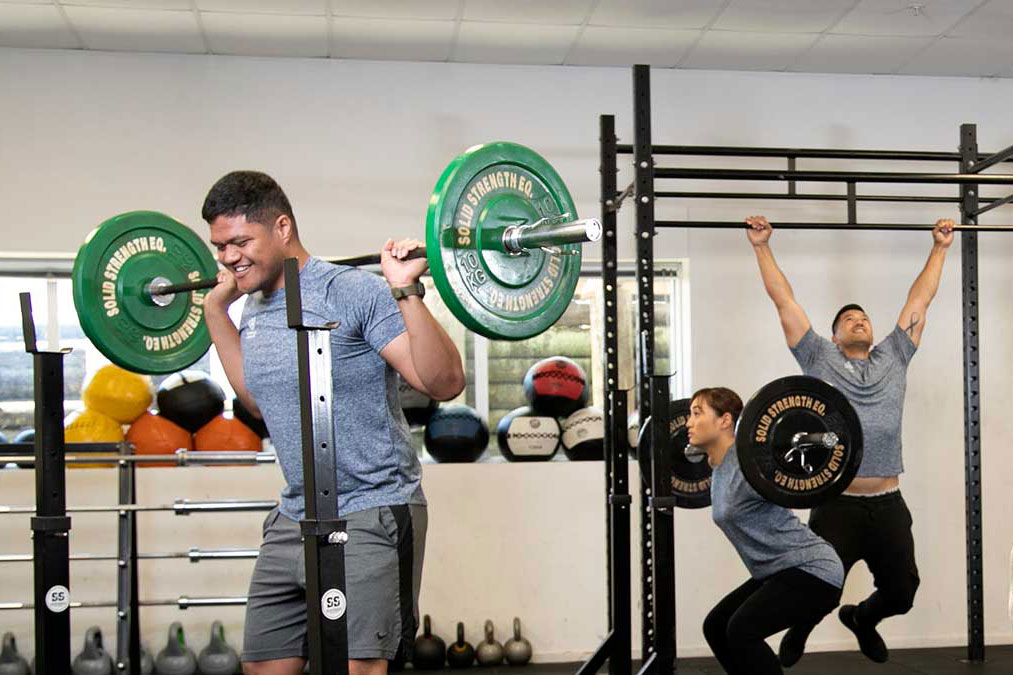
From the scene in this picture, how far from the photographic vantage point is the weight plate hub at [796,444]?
11.2 feet

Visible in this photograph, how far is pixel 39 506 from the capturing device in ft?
8.65

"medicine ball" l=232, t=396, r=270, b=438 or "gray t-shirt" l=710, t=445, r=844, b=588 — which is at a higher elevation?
"medicine ball" l=232, t=396, r=270, b=438

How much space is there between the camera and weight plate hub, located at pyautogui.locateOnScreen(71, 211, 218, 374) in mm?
2896

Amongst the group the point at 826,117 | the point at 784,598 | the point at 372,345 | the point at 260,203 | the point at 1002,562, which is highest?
the point at 826,117

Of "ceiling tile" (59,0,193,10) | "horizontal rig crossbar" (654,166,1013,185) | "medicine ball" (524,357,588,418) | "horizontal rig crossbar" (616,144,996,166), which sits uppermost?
"ceiling tile" (59,0,193,10)

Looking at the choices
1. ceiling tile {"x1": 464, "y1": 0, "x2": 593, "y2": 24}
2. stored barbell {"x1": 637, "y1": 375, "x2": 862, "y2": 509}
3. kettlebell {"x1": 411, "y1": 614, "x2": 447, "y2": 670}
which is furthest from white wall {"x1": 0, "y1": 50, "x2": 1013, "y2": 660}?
stored barbell {"x1": 637, "y1": 375, "x2": 862, "y2": 509}

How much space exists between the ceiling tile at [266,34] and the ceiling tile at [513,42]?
624 mm

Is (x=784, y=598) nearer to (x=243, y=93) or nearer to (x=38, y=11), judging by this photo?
(x=243, y=93)

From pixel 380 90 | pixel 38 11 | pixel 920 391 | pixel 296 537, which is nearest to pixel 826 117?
pixel 920 391

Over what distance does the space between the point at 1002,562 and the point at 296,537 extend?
432 centimetres

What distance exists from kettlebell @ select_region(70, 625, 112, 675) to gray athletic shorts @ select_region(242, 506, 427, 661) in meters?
2.68

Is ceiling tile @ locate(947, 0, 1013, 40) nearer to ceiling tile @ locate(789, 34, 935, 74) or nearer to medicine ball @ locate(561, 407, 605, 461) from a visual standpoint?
ceiling tile @ locate(789, 34, 935, 74)

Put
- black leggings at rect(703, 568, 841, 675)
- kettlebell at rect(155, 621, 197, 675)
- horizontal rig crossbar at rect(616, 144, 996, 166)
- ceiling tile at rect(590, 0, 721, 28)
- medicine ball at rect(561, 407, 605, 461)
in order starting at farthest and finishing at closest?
medicine ball at rect(561, 407, 605, 461) < kettlebell at rect(155, 621, 197, 675) < ceiling tile at rect(590, 0, 721, 28) < horizontal rig crossbar at rect(616, 144, 996, 166) < black leggings at rect(703, 568, 841, 675)

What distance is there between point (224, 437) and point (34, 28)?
190 centimetres
